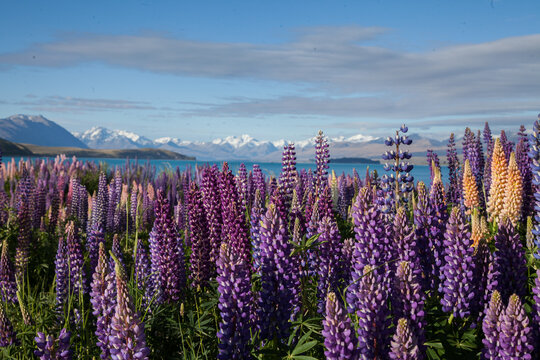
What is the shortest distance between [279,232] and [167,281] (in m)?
2.26

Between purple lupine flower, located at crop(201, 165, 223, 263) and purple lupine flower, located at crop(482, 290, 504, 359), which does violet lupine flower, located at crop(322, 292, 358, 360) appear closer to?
purple lupine flower, located at crop(482, 290, 504, 359)

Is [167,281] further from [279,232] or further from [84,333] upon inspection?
[279,232]

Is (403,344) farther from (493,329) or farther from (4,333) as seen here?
(4,333)

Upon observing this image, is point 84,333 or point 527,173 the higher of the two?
point 527,173

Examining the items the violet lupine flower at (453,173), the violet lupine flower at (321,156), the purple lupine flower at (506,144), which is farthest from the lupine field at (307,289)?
the purple lupine flower at (506,144)

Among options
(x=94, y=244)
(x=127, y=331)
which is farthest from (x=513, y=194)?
(x=127, y=331)

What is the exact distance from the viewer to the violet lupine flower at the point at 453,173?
1101 cm

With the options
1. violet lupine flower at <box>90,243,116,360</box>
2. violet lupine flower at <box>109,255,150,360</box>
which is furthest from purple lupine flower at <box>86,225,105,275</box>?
violet lupine flower at <box>109,255,150,360</box>

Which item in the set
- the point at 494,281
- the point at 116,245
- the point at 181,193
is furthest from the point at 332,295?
the point at 181,193

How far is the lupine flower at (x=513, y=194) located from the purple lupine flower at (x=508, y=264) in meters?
4.21

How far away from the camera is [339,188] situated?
13.6 meters

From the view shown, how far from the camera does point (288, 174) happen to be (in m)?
7.47

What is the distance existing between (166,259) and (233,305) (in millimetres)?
2321

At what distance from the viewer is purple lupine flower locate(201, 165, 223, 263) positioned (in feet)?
19.3
